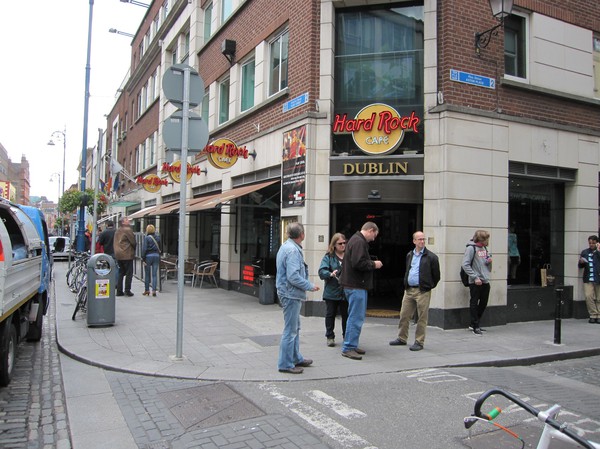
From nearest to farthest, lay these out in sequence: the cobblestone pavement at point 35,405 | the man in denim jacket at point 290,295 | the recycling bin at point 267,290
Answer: the cobblestone pavement at point 35,405
the man in denim jacket at point 290,295
the recycling bin at point 267,290

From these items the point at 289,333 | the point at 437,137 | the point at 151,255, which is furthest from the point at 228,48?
the point at 289,333

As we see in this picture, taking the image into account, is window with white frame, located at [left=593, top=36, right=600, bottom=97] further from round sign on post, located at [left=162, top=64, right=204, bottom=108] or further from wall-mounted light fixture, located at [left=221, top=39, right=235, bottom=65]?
round sign on post, located at [left=162, top=64, right=204, bottom=108]

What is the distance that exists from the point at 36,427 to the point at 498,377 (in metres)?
5.08

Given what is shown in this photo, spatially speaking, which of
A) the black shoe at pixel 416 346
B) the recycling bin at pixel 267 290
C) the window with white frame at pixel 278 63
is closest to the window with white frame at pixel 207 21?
the window with white frame at pixel 278 63

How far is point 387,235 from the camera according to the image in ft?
37.4

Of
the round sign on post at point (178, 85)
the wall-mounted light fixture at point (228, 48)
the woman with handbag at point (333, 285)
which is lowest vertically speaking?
the woman with handbag at point (333, 285)

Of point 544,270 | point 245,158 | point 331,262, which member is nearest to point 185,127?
point 331,262

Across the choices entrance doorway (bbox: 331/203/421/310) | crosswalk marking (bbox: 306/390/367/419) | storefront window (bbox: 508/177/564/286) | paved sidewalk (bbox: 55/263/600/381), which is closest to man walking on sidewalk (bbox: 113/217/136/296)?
paved sidewalk (bbox: 55/263/600/381)

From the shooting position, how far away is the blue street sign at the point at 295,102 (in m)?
10.0

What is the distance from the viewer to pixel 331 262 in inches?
290

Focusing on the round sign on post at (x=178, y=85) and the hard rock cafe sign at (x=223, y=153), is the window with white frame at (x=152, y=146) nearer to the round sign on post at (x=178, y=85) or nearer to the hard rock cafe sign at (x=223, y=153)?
the hard rock cafe sign at (x=223, y=153)

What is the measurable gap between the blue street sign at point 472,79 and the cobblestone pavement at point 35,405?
808 centimetres

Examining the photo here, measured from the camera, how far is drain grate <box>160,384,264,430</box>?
436 cm

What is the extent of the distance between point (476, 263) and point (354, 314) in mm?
3176
